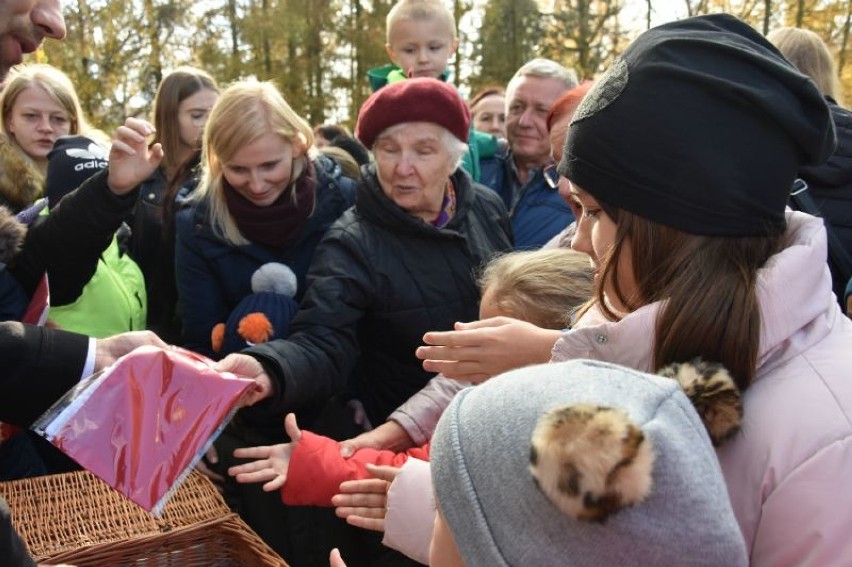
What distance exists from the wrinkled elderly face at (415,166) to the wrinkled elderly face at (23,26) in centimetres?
117

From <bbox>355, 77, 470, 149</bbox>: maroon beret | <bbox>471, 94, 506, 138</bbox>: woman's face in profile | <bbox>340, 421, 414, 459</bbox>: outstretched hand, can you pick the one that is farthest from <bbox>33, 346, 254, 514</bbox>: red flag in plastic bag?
<bbox>471, 94, 506, 138</bbox>: woman's face in profile

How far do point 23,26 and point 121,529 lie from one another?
40.4 inches

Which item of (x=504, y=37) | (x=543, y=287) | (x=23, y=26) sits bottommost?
(x=543, y=287)

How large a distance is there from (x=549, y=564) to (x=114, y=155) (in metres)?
1.99

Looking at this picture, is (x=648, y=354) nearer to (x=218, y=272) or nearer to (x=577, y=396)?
(x=577, y=396)

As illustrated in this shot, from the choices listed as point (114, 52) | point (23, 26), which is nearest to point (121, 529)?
point (23, 26)

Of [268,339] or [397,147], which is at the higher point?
[397,147]

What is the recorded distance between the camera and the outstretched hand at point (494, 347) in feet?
4.79

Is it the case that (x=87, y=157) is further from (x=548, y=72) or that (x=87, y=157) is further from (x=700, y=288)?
(x=700, y=288)

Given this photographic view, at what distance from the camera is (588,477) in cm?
78

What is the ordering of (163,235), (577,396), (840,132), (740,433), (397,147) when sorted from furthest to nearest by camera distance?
(163,235), (397,147), (840,132), (740,433), (577,396)

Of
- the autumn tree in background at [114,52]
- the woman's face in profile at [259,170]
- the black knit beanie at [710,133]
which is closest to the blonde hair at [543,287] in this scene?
the black knit beanie at [710,133]

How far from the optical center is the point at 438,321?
7.75 feet

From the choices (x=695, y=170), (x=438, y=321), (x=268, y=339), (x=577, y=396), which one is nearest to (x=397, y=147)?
(x=438, y=321)
